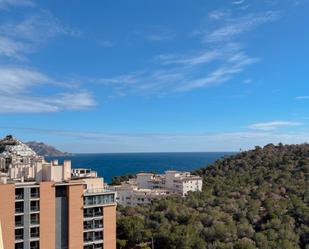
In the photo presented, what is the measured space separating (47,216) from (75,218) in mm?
1748

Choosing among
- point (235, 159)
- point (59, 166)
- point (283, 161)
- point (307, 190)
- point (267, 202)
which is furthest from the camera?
point (235, 159)

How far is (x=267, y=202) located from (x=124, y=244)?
20104 mm

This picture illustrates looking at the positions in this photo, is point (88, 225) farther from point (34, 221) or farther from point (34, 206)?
point (34, 206)

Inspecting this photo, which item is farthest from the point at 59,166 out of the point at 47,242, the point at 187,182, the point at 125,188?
the point at 187,182

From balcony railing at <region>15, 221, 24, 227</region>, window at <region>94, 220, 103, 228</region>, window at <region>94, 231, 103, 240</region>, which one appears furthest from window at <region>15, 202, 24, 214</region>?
window at <region>94, 231, 103, 240</region>

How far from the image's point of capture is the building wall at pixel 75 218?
2556cm

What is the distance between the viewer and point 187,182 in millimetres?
61812

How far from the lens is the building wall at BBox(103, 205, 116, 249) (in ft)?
88.8

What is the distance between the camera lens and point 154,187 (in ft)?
225

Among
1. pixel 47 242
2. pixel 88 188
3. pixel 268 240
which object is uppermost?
pixel 88 188

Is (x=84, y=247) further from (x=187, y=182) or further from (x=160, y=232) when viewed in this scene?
(x=187, y=182)

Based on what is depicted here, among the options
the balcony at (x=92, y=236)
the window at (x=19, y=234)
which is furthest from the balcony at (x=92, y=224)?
the window at (x=19, y=234)

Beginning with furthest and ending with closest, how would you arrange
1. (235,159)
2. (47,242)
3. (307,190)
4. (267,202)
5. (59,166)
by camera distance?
(235,159), (307,190), (267,202), (59,166), (47,242)

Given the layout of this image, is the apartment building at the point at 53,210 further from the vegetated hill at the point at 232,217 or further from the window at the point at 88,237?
the vegetated hill at the point at 232,217
